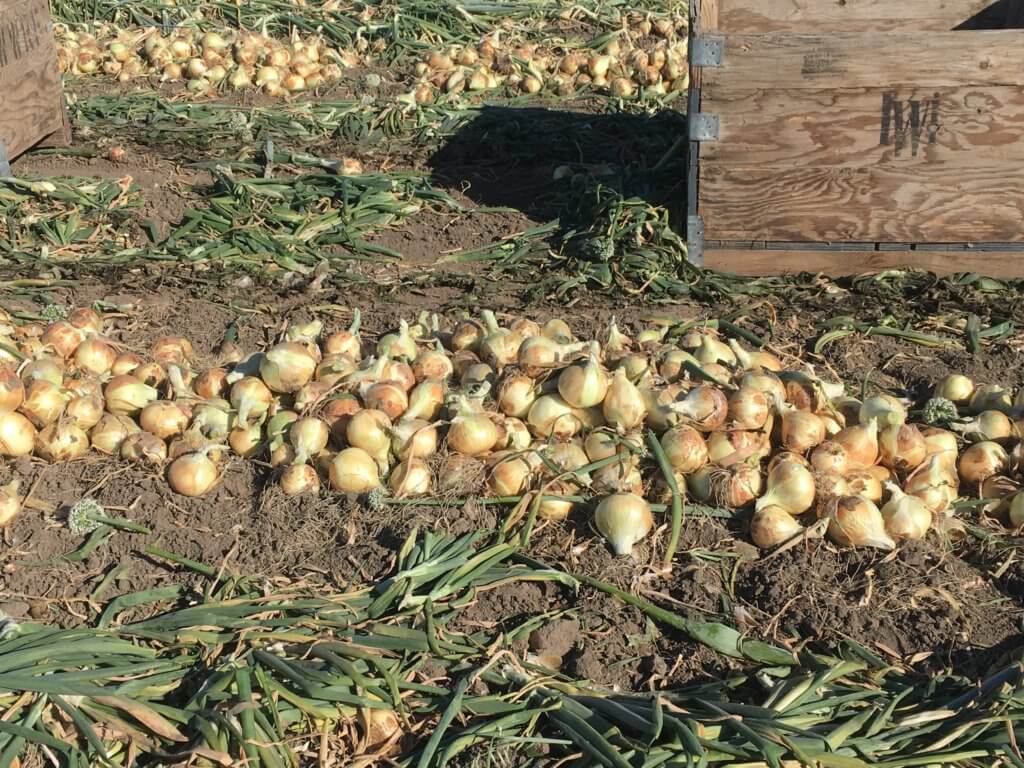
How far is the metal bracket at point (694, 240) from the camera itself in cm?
427

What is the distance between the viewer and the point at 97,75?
7.72m

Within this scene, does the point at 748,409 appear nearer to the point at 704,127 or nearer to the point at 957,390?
the point at 957,390

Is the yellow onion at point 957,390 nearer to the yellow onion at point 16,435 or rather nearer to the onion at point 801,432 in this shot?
the onion at point 801,432

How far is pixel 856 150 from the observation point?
4082 mm

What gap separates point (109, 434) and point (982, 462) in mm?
2276

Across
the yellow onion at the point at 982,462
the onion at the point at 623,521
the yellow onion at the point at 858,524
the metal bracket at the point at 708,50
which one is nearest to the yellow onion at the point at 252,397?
the onion at the point at 623,521

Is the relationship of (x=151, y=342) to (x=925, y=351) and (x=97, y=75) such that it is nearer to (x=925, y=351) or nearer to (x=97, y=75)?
(x=925, y=351)

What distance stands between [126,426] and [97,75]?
230 inches

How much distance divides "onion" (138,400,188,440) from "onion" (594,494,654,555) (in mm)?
1188

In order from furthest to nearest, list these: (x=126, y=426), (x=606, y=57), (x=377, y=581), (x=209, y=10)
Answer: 1. (x=209, y=10)
2. (x=606, y=57)
3. (x=126, y=426)
4. (x=377, y=581)

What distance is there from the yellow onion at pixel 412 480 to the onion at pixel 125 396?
832 mm

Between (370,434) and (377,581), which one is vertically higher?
(370,434)

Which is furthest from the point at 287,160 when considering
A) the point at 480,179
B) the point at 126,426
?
the point at 126,426

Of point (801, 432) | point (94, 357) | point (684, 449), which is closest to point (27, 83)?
point (94, 357)
